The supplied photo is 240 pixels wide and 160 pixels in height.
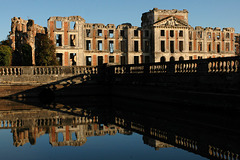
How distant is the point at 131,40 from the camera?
4894 centimetres

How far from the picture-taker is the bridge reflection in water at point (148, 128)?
525 cm

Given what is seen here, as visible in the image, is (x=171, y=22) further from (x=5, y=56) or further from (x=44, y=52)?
(x=5, y=56)

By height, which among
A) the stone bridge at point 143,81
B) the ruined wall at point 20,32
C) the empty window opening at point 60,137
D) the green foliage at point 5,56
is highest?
the ruined wall at point 20,32

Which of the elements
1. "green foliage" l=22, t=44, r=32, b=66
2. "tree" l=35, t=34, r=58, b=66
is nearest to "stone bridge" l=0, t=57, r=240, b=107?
"green foliage" l=22, t=44, r=32, b=66

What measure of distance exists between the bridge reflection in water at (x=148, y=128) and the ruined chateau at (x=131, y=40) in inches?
1435

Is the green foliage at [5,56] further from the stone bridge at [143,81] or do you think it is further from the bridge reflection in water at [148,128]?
the bridge reflection in water at [148,128]

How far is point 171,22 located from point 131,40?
854 cm

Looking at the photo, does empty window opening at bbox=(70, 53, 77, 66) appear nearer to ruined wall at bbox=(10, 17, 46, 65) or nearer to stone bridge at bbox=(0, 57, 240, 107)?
ruined wall at bbox=(10, 17, 46, 65)

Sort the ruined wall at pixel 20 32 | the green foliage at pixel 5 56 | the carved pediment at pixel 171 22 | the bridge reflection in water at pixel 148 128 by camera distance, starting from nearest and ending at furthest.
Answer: the bridge reflection in water at pixel 148 128 < the green foliage at pixel 5 56 < the ruined wall at pixel 20 32 < the carved pediment at pixel 171 22

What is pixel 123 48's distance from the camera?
49281 mm

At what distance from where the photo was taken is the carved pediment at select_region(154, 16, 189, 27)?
161 ft

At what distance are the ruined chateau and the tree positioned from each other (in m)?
4.03

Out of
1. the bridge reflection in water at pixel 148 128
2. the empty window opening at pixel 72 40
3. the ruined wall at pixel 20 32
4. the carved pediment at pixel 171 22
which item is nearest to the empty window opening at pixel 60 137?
the bridge reflection in water at pixel 148 128

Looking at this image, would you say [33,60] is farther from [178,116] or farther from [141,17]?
[178,116]
